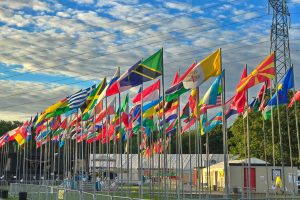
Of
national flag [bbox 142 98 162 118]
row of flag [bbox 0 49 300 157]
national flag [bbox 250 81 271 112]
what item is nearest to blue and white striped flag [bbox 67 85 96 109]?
row of flag [bbox 0 49 300 157]

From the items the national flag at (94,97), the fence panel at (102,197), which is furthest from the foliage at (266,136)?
the fence panel at (102,197)

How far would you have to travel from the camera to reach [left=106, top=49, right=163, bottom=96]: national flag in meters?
22.7

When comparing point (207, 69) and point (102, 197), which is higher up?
point (207, 69)

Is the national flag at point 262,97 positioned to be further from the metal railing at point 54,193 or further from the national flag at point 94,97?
the metal railing at point 54,193

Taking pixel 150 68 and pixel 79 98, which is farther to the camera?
pixel 79 98

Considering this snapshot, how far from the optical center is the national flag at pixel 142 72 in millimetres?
22719

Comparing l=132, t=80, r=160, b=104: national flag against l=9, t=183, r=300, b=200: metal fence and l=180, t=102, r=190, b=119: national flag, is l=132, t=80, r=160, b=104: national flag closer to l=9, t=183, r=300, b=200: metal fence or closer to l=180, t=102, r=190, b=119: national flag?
l=180, t=102, r=190, b=119: national flag

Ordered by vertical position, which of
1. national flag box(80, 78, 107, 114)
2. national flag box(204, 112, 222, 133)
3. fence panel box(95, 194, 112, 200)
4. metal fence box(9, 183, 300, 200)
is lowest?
metal fence box(9, 183, 300, 200)

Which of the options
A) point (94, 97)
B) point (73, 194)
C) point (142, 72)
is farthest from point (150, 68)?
point (94, 97)

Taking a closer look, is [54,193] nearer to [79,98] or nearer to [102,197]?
[79,98]

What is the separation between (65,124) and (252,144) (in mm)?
22640

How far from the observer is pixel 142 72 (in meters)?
22.8

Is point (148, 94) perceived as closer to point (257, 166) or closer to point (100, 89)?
point (100, 89)

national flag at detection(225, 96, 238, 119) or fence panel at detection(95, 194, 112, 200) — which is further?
national flag at detection(225, 96, 238, 119)
